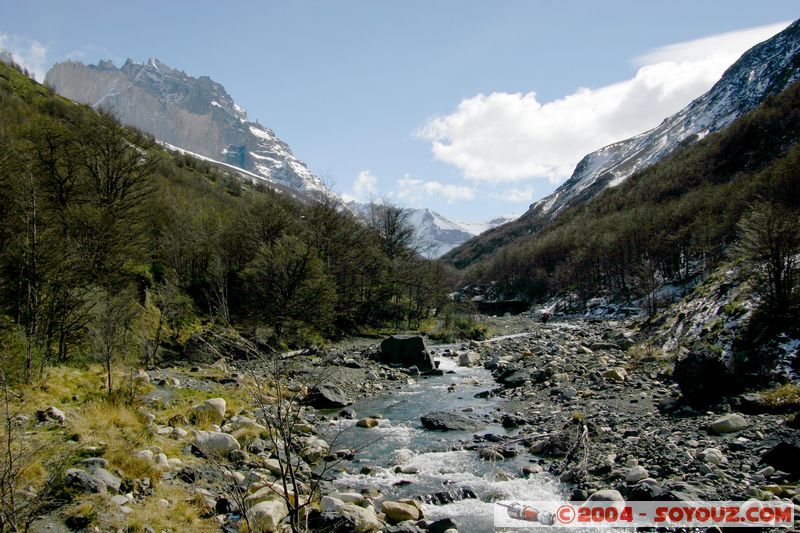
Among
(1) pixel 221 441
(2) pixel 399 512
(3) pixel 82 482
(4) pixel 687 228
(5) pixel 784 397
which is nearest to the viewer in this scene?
(3) pixel 82 482

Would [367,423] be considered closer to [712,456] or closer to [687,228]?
[712,456]

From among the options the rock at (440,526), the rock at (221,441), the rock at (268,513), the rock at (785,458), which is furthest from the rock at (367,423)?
the rock at (785,458)

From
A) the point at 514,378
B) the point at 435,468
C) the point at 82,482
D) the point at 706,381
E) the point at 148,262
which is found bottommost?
the point at 435,468

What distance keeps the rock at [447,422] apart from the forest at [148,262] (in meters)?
8.27

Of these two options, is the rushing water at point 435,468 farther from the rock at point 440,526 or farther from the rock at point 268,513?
the rock at point 268,513

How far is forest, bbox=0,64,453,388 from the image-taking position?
16.1 meters

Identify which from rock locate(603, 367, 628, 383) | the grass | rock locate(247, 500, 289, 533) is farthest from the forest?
rock locate(603, 367, 628, 383)

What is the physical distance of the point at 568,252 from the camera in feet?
379

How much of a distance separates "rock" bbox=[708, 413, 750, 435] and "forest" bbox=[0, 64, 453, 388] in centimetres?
1248

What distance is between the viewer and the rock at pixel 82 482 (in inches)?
299

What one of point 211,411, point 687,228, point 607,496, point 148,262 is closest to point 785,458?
point 607,496

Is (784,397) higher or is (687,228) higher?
(687,228)

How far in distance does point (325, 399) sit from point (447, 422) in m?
5.56

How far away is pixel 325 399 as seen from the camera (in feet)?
61.7
